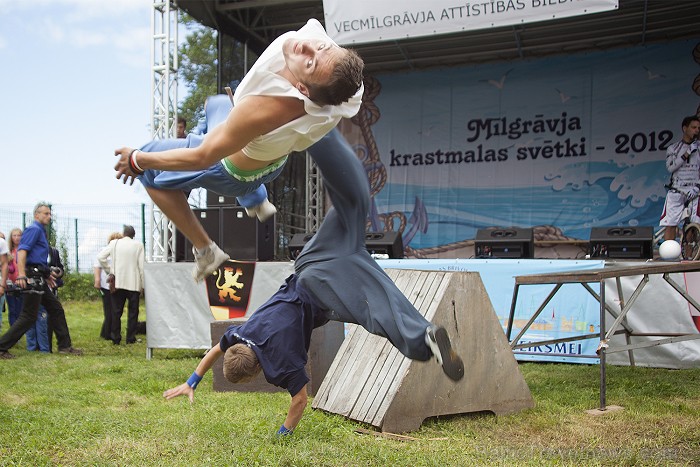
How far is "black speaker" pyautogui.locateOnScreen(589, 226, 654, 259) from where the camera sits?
8981 mm

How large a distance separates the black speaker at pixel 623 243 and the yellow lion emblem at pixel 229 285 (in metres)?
4.87

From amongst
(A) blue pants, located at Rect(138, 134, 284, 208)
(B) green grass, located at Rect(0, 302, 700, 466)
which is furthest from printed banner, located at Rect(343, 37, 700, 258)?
(A) blue pants, located at Rect(138, 134, 284, 208)

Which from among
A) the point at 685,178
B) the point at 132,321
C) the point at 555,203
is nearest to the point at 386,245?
the point at 132,321

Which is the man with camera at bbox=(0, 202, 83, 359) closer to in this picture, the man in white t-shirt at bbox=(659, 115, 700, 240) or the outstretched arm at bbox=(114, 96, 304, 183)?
the outstretched arm at bbox=(114, 96, 304, 183)

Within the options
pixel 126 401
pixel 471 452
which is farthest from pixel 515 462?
pixel 126 401

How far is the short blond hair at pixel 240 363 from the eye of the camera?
3.92m

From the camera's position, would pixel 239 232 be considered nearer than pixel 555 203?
Yes

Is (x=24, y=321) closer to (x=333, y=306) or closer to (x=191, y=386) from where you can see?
(x=191, y=386)

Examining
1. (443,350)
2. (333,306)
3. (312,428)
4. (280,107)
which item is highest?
(280,107)

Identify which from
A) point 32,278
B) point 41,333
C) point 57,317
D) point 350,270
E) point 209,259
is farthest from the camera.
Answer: point 41,333

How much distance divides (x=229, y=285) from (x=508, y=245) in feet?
13.3

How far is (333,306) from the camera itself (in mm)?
3619

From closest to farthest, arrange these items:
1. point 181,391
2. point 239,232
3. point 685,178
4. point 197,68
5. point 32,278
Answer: point 181,391 < point 32,278 < point 239,232 < point 685,178 < point 197,68

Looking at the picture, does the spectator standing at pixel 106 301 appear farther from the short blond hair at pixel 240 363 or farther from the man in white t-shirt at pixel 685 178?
the man in white t-shirt at pixel 685 178
